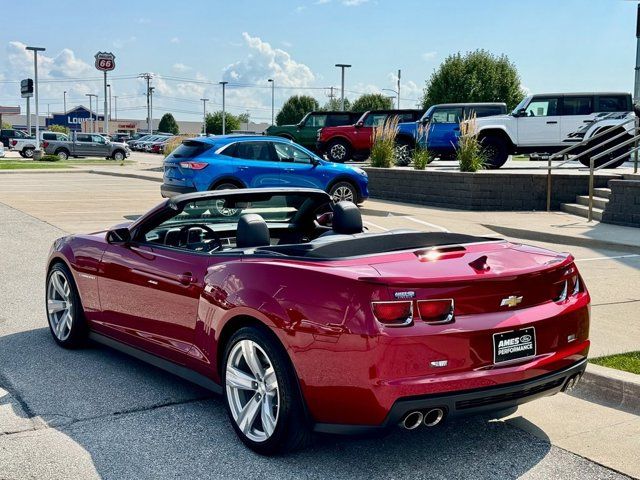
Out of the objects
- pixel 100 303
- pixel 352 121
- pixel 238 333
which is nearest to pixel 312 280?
pixel 238 333

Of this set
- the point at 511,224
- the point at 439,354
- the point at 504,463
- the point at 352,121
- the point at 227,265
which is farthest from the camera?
the point at 352,121

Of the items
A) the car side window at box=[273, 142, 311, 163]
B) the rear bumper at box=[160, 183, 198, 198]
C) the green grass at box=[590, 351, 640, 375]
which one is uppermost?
the car side window at box=[273, 142, 311, 163]

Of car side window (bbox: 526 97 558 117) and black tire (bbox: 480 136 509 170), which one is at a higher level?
car side window (bbox: 526 97 558 117)

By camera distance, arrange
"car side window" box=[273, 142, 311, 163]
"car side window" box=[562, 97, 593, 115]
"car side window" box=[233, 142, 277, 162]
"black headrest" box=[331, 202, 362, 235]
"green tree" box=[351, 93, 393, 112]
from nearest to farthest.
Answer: "black headrest" box=[331, 202, 362, 235] → "car side window" box=[233, 142, 277, 162] → "car side window" box=[273, 142, 311, 163] → "car side window" box=[562, 97, 593, 115] → "green tree" box=[351, 93, 393, 112]

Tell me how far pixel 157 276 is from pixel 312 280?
1586 mm

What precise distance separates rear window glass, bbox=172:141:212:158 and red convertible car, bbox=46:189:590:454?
1038cm

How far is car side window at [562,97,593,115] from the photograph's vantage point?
2222 cm

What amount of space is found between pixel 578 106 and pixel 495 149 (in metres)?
2.69

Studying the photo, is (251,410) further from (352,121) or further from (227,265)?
(352,121)

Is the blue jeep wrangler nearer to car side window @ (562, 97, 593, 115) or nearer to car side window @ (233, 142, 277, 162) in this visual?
car side window @ (562, 97, 593, 115)

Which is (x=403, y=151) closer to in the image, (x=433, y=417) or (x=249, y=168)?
(x=249, y=168)

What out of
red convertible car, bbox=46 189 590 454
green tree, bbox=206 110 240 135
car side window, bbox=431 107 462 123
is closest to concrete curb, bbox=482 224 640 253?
red convertible car, bbox=46 189 590 454

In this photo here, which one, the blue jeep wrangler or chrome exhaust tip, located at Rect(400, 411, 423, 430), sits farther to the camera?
the blue jeep wrangler

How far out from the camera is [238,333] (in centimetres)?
435
